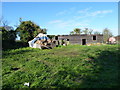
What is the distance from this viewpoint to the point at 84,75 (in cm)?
424

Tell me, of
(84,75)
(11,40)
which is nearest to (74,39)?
(11,40)

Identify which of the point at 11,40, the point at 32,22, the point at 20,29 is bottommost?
the point at 11,40

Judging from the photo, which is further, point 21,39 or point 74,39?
point 74,39

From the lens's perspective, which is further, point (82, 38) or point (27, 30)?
point (82, 38)

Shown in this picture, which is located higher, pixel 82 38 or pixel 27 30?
pixel 27 30

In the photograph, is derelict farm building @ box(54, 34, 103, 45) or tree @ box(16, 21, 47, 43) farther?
derelict farm building @ box(54, 34, 103, 45)

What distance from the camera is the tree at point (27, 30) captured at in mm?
26094

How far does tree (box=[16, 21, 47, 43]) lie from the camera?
26094 mm

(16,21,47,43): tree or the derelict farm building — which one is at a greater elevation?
(16,21,47,43): tree

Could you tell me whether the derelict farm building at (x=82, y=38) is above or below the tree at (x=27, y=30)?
below

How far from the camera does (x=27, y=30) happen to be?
27.0m

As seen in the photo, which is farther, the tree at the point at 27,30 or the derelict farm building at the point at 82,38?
the derelict farm building at the point at 82,38

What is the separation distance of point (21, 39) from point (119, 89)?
85.2ft

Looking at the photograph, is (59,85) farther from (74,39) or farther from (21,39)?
(74,39)
